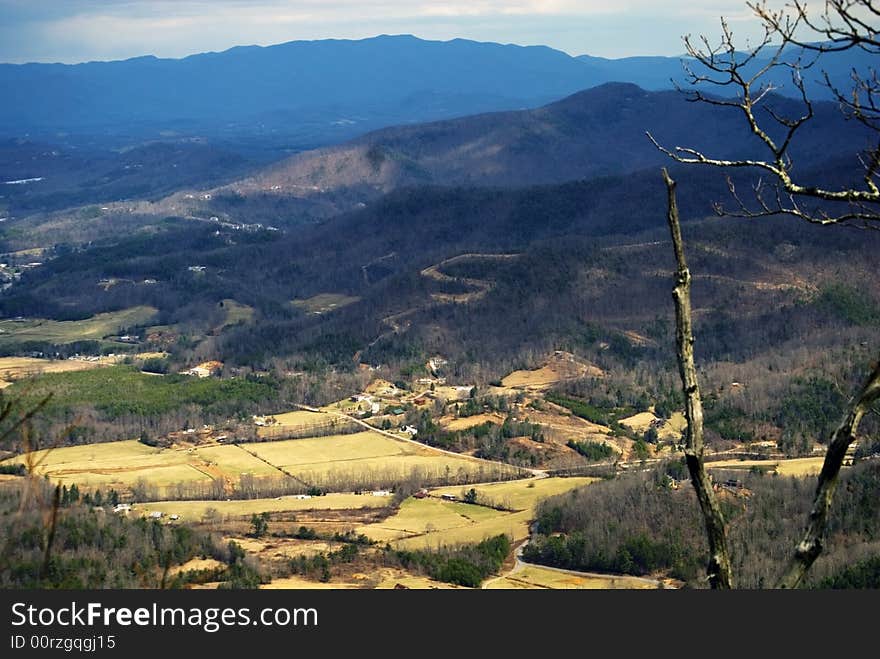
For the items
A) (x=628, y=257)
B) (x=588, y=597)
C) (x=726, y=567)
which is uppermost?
(x=726, y=567)

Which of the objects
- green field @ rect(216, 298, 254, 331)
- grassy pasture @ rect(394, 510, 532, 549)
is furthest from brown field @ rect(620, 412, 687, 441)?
green field @ rect(216, 298, 254, 331)

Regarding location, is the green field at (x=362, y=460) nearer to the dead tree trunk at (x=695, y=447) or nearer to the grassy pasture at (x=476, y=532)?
the grassy pasture at (x=476, y=532)

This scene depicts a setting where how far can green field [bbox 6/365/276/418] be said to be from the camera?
9925cm

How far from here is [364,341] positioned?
125 metres

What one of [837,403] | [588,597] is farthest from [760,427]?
[588,597]

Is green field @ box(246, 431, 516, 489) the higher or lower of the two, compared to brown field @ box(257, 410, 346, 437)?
higher

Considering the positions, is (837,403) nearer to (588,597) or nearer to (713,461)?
(713,461)

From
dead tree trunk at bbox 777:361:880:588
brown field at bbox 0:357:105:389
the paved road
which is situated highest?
dead tree trunk at bbox 777:361:880:588

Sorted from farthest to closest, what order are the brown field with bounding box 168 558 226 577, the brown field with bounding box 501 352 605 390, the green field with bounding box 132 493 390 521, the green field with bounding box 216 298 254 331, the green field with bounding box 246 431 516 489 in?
1. the green field with bounding box 216 298 254 331
2. the brown field with bounding box 501 352 605 390
3. the green field with bounding box 246 431 516 489
4. the green field with bounding box 132 493 390 521
5. the brown field with bounding box 168 558 226 577

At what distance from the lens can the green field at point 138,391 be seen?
99.2m

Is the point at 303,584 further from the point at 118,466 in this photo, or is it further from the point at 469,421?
the point at 469,421

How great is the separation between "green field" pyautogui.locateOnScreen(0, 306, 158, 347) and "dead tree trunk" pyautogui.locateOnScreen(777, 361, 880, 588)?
130 m

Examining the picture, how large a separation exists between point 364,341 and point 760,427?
165 ft

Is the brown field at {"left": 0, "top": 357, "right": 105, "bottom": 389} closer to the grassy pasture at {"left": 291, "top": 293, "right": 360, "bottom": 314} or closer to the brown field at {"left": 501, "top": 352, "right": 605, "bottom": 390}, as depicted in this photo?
the grassy pasture at {"left": 291, "top": 293, "right": 360, "bottom": 314}
